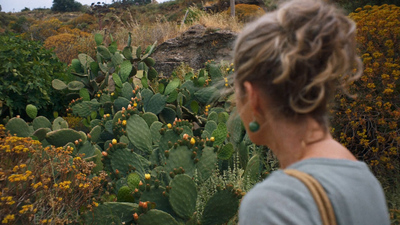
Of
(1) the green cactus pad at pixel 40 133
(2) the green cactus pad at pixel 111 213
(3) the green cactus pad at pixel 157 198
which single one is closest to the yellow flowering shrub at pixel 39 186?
(2) the green cactus pad at pixel 111 213

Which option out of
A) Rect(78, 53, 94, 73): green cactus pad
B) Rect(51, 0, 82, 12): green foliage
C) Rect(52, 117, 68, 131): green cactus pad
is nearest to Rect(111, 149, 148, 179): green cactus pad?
Rect(52, 117, 68, 131): green cactus pad

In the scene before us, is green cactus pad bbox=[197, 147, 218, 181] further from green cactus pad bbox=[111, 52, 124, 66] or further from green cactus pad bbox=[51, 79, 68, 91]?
green cactus pad bbox=[111, 52, 124, 66]

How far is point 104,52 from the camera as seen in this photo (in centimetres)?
662

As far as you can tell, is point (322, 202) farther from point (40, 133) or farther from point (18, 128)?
point (18, 128)

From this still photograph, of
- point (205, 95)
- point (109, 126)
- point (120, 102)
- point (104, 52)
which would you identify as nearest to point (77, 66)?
point (104, 52)

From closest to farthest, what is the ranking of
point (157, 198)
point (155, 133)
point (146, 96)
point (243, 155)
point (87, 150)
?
point (157, 198) → point (87, 150) → point (243, 155) → point (155, 133) → point (146, 96)

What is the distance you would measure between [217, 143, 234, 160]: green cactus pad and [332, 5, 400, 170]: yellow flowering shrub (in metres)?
1.18

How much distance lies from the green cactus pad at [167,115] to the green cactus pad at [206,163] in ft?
6.32

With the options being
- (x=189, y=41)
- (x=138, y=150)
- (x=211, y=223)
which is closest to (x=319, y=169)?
(x=211, y=223)

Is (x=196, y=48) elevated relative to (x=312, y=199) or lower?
lower

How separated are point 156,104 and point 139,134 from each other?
146 cm

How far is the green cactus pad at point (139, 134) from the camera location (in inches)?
136

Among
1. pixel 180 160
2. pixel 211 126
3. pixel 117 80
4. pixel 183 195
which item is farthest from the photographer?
pixel 117 80

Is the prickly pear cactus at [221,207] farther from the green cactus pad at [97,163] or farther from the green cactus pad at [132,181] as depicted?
the green cactus pad at [97,163]
